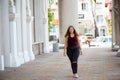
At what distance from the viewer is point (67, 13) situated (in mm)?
41719

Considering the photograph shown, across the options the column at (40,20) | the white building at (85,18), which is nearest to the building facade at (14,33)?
the column at (40,20)

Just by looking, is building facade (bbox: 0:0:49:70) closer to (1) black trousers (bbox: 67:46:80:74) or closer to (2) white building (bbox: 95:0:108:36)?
(1) black trousers (bbox: 67:46:80:74)

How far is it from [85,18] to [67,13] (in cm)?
4285

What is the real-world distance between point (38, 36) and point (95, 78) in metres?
16.0

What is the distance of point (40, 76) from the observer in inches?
651

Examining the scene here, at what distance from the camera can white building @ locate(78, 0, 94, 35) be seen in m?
82.2

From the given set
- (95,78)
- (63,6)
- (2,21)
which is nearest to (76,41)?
(95,78)

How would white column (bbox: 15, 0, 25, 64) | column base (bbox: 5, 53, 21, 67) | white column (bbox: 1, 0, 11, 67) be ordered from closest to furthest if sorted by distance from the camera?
1. white column (bbox: 1, 0, 11, 67)
2. column base (bbox: 5, 53, 21, 67)
3. white column (bbox: 15, 0, 25, 64)

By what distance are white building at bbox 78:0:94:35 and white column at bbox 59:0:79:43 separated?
39225mm

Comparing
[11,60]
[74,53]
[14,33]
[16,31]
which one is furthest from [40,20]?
[74,53]

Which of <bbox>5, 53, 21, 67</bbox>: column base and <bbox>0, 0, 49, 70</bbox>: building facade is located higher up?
<bbox>0, 0, 49, 70</bbox>: building facade

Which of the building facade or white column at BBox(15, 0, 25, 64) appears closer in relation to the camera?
the building facade

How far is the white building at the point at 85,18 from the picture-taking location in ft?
270

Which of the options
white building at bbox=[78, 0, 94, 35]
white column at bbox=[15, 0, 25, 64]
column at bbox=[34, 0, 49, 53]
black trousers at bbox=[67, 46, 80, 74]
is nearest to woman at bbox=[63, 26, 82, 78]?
black trousers at bbox=[67, 46, 80, 74]
